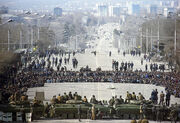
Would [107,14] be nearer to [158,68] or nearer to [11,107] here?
[158,68]

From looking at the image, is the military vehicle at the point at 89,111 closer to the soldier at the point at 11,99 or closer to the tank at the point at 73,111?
the tank at the point at 73,111

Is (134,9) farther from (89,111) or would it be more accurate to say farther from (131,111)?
(89,111)

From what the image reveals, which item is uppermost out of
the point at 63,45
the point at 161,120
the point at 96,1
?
the point at 96,1

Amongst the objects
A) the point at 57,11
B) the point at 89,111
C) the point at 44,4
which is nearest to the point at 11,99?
the point at 89,111

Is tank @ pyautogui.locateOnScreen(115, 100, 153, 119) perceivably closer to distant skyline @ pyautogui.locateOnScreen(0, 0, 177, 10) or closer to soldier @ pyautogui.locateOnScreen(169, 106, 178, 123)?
soldier @ pyautogui.locateOnScreen(169, 106, 178, 123)

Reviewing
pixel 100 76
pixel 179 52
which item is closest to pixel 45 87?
pixel 100 76

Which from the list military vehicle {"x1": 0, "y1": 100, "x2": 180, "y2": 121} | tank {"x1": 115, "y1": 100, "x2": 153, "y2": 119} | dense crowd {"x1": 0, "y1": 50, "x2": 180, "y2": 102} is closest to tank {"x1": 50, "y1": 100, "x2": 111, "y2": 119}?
military vehicle {"x1": 0, "y1": 100, "x2": 180, "y2": 121}

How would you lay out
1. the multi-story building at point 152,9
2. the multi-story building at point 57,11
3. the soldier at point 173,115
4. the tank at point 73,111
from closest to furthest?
the soldier at point 173,115
the tank at point 73,111
the multi-story building at point 57,11
the multi-story building at point 152,9

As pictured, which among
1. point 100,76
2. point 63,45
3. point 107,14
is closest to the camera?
point 100,76

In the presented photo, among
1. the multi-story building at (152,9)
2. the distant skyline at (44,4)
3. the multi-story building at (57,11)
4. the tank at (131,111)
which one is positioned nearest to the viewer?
the tank at (131,111)

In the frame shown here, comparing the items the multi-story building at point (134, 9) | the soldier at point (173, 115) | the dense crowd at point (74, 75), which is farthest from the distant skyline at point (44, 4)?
the soldier at point (173, 115)

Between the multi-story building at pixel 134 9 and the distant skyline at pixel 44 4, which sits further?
the multi-story building at pixel 134 9
